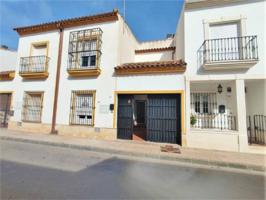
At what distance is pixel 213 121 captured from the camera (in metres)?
9.18

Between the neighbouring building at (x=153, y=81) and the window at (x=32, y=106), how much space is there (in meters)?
0.07

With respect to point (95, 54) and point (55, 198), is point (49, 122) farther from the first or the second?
point (55, 198)

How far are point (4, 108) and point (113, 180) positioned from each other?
12.8 metres

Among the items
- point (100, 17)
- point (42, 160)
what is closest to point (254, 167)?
point (42, 160)

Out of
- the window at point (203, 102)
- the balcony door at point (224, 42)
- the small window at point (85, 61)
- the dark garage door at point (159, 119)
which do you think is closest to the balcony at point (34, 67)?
the small window at point (85, 61)

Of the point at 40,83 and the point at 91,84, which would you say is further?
the point at 40,83

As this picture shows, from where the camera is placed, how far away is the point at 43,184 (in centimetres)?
387

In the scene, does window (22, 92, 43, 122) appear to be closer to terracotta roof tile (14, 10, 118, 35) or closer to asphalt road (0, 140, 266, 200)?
terracotta roof tile (14, 10, 118, 35)

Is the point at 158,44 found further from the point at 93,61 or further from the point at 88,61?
the point at 88,61

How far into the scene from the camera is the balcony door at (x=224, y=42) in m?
8.16

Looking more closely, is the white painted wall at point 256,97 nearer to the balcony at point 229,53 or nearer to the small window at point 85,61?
the balcony at point 229,53

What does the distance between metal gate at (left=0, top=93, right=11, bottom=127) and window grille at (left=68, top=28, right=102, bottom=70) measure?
6.33m

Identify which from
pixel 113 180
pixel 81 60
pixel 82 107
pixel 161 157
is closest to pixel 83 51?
pixel 81 60

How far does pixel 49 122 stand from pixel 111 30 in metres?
7.26
